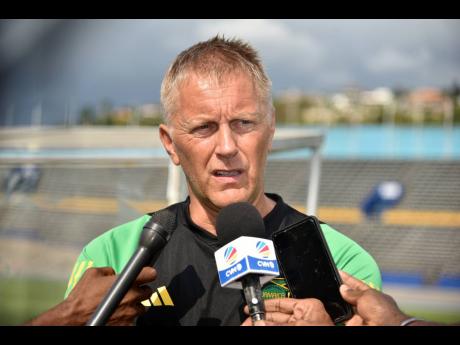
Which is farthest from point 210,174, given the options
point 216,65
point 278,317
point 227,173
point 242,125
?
point 278,317

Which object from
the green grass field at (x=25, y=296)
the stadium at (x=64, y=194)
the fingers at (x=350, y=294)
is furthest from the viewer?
the green grass field at (x=25, y=296)

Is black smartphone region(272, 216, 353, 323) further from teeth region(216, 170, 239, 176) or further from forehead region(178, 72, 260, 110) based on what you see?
forehead region(178, 72, 260, 110)

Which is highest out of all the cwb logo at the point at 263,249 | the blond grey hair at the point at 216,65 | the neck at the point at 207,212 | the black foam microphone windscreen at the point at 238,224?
the blond grey hair at the point at 216,65

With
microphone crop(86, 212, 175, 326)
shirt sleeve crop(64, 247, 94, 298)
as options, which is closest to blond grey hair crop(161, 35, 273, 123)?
shirt sleeve crop(64, 247, 94, 298)

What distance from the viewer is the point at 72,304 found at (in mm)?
1586

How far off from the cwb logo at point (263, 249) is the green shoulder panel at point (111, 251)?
72 centimetres

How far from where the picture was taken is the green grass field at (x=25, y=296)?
5.04 meters

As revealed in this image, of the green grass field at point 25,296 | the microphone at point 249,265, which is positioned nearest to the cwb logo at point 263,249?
the microphone at point 249,265

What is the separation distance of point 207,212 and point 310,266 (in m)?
0.51

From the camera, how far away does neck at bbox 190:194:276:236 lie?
2.05m

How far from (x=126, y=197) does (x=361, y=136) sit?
1564cm

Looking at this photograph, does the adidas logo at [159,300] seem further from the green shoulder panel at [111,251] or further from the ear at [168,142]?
the ear at [168,142]

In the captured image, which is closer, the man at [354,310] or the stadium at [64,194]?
the man at [354,310]

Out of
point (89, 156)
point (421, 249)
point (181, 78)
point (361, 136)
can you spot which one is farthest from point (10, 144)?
point (361, 136)
